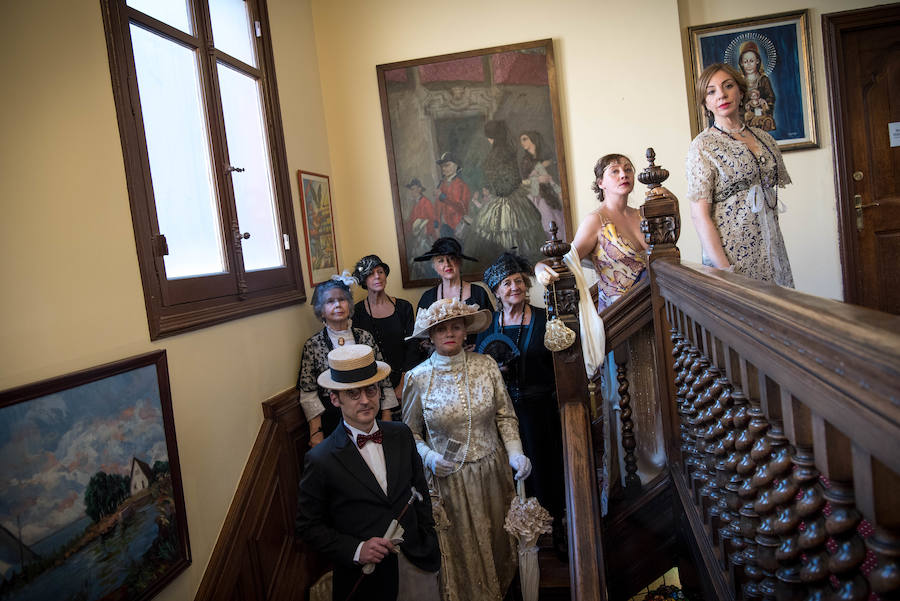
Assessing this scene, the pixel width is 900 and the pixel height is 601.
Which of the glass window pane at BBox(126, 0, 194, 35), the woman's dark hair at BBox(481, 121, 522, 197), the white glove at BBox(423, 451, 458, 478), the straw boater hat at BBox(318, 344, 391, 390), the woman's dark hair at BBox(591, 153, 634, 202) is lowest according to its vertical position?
the white glove at BBox(423, 451, 458, 478)

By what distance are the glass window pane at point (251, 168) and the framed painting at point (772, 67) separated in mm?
3077

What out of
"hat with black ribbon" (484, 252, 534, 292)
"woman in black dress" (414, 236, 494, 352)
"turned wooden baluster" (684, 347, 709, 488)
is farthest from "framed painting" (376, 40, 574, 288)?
"turned wooden baluster" (684, 347, 709, 488)

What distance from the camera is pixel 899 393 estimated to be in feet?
2.07

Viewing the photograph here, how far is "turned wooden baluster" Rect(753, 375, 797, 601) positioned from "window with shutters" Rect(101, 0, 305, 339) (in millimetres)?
2392

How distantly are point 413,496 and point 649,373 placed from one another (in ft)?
4.04

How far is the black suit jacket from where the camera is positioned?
7.97 feet

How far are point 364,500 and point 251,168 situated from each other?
2240mm

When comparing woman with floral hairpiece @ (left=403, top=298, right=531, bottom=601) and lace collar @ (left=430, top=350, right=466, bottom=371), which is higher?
lace collar @ (left=430, top=350, right=466, bottom=371)

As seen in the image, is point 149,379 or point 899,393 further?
point 149,379

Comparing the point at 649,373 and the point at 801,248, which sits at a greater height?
the point at 801,248

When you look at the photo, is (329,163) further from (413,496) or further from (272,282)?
(413,496)

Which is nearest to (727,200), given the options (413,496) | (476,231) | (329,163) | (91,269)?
(413,496)

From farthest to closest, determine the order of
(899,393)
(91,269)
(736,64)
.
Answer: (736,64), (91,269), (899,393)

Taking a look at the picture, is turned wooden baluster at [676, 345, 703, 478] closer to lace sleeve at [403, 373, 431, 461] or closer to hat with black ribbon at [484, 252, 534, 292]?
lace sleeve at [403, 373, 431, 461]
